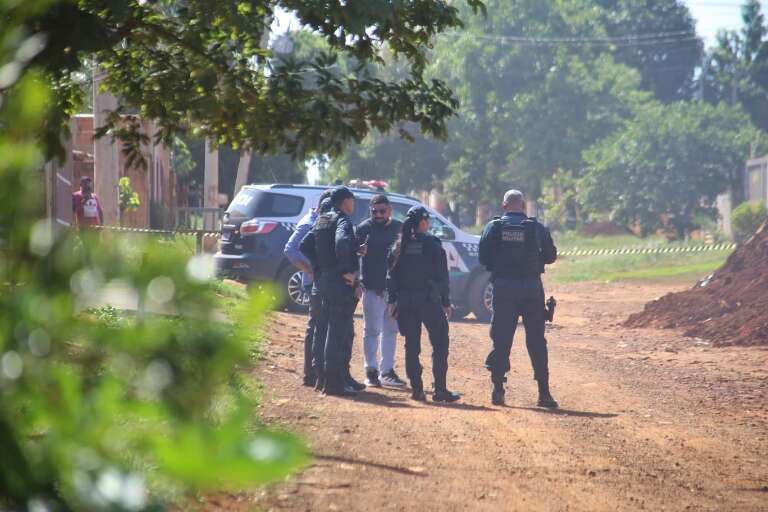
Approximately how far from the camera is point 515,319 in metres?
10.5

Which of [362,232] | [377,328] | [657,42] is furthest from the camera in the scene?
[657,42]

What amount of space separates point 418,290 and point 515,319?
910 millimetres

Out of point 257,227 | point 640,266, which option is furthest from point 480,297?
point 640,266

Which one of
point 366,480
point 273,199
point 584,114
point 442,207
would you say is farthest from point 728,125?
point 366,480

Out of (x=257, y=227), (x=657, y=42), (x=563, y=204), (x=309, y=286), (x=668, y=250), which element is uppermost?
(x=657, y=42)

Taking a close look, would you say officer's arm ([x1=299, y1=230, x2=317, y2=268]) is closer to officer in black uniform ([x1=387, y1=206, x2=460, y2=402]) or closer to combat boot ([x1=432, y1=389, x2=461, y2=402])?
officer in black uniform ([x1=387, y1=206, x2=460, y2=402])

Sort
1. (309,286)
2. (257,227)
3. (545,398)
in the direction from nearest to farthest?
1. (545,398)
2. (309,286)
3. (257,227)

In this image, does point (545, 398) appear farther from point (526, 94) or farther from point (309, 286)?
point (526, 94)

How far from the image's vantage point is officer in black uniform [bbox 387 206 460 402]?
34.4 feet

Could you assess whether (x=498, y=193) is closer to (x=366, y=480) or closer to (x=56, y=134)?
(x=366, y=480)

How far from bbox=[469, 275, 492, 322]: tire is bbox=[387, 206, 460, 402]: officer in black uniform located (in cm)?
873

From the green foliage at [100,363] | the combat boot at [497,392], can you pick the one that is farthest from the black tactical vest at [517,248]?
the green foliage at [100,363]

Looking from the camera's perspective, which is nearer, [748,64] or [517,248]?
[517,248]

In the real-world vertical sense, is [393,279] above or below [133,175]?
below
